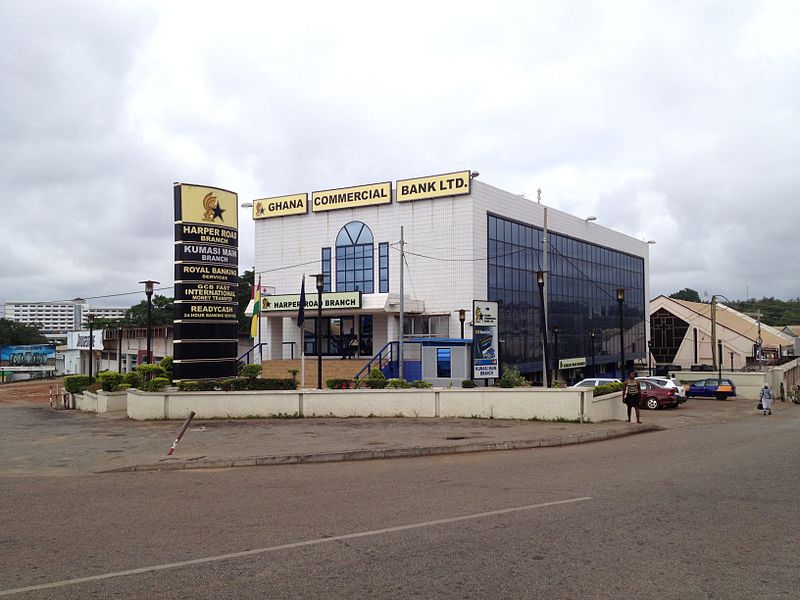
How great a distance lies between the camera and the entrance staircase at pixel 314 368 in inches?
1390

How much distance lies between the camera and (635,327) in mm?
64750

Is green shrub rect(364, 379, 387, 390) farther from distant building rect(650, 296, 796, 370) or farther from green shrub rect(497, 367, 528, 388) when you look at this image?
distant building rect(650, 296, 796, 370)

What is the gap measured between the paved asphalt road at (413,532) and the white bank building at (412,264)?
2452 cm

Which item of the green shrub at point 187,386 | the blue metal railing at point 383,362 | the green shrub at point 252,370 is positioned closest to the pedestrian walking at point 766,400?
the blue metal railing at point 383,362

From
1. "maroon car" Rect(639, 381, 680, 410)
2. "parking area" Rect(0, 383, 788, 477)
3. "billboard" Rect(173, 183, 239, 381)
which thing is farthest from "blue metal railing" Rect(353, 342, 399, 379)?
"parking area" Rect(0, 383, 788, 477)

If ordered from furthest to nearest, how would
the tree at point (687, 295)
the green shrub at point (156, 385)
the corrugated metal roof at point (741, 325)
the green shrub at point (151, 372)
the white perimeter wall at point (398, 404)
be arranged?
1. the tree at point (687, 295)
2. the corrugated metal roof at point (741, 325)
3. the green shrub at point (151, 372)
4. the green shrub at point (156, 385)
5. the white perimeter wall at point (398, 404)

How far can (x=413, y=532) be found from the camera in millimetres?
7613

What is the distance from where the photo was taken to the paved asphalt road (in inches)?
233

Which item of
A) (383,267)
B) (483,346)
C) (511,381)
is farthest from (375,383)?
(383,267)

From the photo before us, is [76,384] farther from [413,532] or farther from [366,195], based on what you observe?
[413,532]

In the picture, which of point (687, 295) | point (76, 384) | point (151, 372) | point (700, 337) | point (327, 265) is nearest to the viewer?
point (151, 372)

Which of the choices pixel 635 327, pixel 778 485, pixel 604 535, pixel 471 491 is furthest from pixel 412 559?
pixel 635 327

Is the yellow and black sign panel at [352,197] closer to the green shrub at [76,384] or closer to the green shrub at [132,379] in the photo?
the green shrub at [76,384]

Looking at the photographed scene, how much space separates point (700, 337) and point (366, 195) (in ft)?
156
